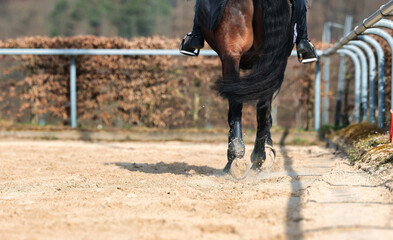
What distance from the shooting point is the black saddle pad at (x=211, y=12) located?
468 cm

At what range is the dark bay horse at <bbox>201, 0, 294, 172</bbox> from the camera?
456 cm

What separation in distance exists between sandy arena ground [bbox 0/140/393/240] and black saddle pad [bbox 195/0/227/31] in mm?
1434

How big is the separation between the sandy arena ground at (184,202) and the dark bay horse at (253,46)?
2.64 ft

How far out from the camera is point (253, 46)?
16.0 feet

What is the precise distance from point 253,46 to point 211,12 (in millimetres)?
508

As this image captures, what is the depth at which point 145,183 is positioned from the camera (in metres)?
4.73

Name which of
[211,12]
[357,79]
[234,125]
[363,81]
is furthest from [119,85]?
[211,12]

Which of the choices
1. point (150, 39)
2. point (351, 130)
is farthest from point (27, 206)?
point (150, 39)

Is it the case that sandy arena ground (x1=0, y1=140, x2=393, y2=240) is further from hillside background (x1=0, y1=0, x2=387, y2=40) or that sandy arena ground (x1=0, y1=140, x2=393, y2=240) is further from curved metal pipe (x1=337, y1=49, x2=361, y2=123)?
hillside background (x1=0, y1=0, x2=387, y2=40)

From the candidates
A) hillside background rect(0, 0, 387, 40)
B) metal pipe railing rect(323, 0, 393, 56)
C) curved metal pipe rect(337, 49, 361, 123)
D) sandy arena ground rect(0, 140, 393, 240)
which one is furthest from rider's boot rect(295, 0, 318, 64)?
hillside background rect(0, 0, 387, 40)

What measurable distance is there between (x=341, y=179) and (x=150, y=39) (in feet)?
22.1

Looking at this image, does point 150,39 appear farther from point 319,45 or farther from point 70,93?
point 319,45

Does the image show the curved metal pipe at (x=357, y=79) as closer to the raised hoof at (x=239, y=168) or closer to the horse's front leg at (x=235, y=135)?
the horse's front leg at (x=235, y=135)

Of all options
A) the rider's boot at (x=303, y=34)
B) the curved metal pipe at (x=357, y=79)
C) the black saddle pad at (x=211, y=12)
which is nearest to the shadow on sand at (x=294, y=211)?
the rider's boot at (x=303, y=34)
